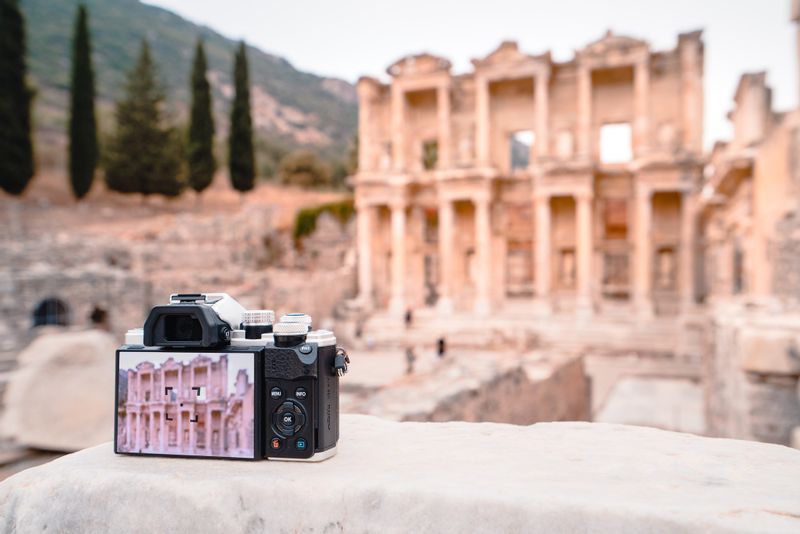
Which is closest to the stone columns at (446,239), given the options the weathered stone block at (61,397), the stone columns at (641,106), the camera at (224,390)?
the stone columns at (641,106)

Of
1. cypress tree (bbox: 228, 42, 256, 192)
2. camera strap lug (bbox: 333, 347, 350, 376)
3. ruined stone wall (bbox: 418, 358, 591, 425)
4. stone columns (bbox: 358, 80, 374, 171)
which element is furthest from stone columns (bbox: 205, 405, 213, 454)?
cypress tree (bbox: 228, 42, 256, 192)

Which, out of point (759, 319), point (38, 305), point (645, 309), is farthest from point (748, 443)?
point (645, 309)

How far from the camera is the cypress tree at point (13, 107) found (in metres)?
30.1

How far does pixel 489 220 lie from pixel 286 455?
80.0 ft

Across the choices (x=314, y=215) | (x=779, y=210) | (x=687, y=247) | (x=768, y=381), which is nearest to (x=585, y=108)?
(x=687, y=247)

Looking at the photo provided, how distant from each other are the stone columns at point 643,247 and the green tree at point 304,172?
116 feet

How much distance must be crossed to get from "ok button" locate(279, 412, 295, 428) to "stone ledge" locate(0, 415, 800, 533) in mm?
148

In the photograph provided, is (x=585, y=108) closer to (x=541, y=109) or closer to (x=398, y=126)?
(x=541, y=109)

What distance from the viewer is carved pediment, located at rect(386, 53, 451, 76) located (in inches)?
1062

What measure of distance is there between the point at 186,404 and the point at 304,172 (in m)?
53.2

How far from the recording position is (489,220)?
2591cm

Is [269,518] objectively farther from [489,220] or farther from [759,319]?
[489,220]

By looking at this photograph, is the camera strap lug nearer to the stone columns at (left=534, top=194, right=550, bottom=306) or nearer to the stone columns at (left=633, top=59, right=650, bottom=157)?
the stone columns at (left=534, top=194, right=550, bottom=306)

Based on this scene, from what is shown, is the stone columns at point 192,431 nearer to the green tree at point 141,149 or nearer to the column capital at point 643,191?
the column capital at point 643,191
